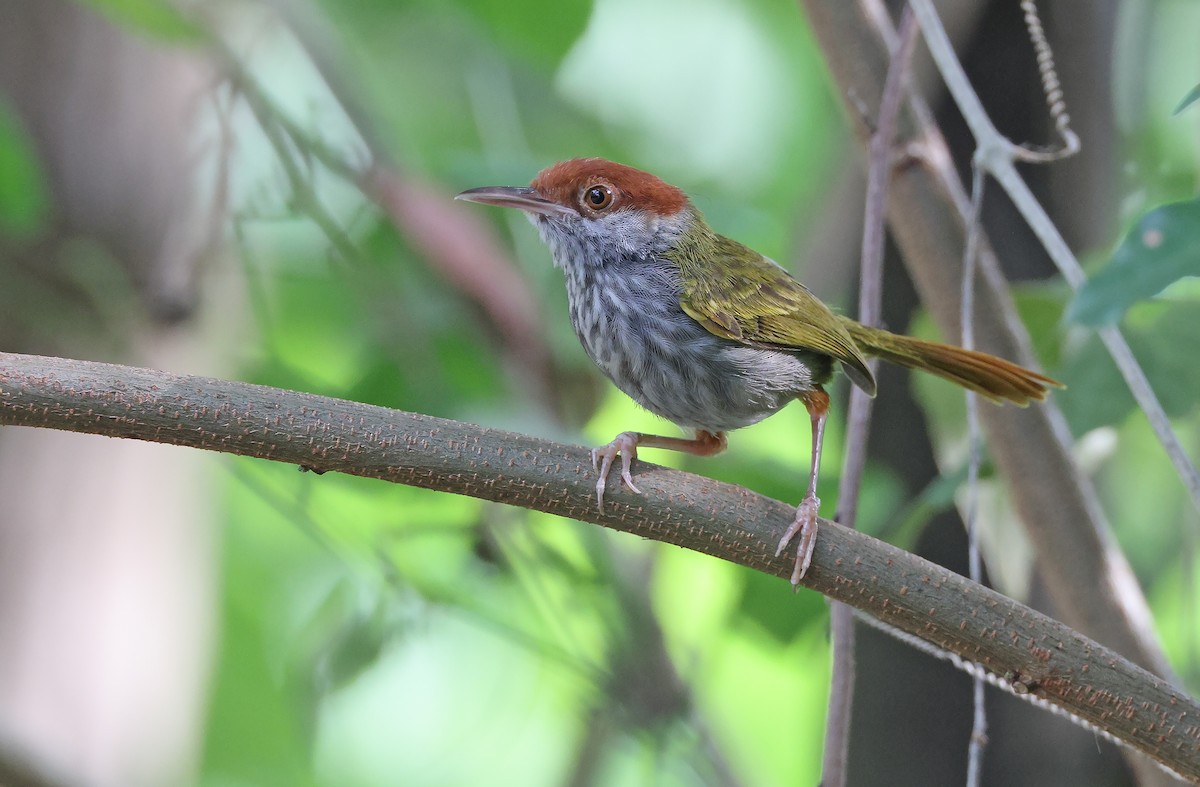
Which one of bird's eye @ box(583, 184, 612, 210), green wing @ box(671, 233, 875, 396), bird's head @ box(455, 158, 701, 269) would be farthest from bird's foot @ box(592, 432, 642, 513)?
bird's eye @ box(583, 184, 612, 210)

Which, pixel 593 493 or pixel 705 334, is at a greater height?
pixel 705 334

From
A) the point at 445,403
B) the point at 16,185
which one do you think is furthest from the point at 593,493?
the point at 16,185

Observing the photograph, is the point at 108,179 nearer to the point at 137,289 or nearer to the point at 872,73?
the point at 137,289

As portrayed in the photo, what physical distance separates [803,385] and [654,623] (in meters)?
1.05

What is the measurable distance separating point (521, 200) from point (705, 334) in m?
0.63

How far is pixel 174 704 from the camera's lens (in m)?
3.73

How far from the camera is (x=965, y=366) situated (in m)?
2.50

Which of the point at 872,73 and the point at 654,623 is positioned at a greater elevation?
the point at 872,73

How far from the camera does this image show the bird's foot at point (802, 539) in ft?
5.93

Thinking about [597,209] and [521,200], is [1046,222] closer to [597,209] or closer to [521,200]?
[597,209]

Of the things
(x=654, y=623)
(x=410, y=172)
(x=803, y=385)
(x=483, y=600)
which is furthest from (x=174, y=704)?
(x=803, y=385)

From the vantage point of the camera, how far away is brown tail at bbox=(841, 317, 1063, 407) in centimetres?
243

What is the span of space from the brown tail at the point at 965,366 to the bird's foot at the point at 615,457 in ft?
2.63

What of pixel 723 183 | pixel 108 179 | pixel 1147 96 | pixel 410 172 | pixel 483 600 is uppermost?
pixel 1147 96
